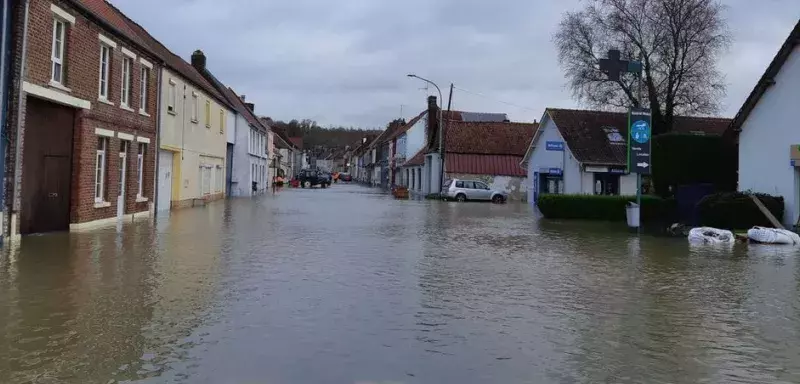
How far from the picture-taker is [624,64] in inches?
877

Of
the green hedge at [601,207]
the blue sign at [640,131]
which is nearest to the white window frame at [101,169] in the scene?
the blue sign at [640,131]

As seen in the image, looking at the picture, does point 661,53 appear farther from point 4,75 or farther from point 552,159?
point 4,75

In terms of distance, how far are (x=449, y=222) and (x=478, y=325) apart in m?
16.0

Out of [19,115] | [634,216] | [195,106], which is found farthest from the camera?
[195,106]

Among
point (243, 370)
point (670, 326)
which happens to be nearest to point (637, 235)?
point (670, 326)

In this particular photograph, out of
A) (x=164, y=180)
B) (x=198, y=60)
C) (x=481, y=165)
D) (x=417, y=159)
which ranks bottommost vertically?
(x=164, y=180)

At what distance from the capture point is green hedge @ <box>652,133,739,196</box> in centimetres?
2653

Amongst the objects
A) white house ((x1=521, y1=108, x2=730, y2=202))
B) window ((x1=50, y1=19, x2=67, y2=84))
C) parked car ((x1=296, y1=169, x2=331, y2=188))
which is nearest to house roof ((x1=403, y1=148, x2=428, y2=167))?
parked car ((x1=296, y1=169, x2=331, y2=188))

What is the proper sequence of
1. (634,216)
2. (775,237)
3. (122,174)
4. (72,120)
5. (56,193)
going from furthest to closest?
(634,216) → (122,174) → (775,237) → (72,120) → (56,193)

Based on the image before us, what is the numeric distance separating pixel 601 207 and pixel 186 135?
16918 mm

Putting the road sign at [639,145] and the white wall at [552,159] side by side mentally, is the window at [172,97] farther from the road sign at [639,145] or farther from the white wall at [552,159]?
the white wall at [552,159]

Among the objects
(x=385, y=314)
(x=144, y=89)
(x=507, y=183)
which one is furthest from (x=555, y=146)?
(x=385, y=314)

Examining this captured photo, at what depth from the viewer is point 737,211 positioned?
2064 cm

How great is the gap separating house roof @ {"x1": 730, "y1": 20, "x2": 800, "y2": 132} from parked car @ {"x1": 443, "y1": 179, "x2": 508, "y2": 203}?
71.3 ft
